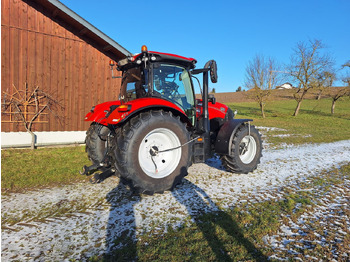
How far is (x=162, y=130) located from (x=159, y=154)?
43cm

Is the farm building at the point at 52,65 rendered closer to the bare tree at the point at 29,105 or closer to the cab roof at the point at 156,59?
the bare tree at the point at 29,105

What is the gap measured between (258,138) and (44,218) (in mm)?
4204

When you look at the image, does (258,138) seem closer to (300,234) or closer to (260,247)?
(300,234)

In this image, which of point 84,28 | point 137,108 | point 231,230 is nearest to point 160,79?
point 137,108

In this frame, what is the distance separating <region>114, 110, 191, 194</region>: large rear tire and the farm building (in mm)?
5294

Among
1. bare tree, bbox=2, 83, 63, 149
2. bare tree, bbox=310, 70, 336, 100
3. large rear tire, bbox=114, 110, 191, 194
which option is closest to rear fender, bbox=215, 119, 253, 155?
large rear tire, bbox=114, 110, 191, 194

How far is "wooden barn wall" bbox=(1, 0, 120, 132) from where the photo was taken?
6949 mm

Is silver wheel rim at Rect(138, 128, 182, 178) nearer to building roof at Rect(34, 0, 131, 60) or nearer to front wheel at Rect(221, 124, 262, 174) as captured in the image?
front wheel at Rect(221, 124, 262, 174)

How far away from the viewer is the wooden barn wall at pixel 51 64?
6949 millimetres

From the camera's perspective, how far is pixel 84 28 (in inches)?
302

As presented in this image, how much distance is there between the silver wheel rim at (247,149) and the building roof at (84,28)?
540 cm

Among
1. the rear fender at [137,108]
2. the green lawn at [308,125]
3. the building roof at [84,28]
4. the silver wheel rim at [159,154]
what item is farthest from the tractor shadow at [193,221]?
the green lawn at [308,125]

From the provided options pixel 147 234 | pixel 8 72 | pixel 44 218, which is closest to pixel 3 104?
pixel 8 72

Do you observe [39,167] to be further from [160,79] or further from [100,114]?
[160,79]
